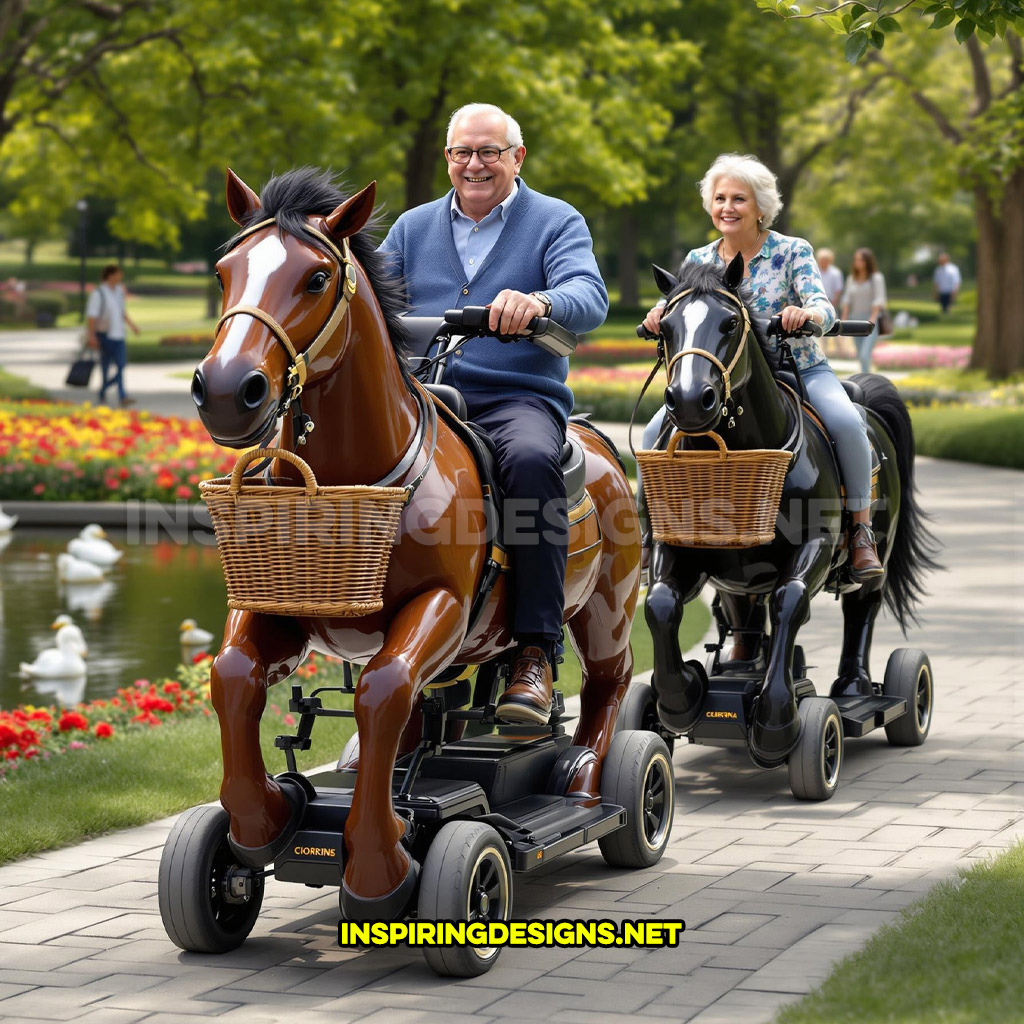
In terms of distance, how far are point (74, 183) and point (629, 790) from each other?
32833mm

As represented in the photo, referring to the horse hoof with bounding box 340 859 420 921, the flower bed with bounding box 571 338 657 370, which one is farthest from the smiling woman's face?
the flower bed with bounding box 571 338 657 370

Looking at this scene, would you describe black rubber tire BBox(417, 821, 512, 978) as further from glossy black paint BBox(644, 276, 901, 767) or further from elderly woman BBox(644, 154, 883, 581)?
elderly woman BBox(644, 154, 883, 581)

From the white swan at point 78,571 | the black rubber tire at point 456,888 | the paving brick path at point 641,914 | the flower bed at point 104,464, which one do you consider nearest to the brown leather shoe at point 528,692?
the black rubber tire at point 456,888

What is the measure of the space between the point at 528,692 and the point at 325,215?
1.63 m

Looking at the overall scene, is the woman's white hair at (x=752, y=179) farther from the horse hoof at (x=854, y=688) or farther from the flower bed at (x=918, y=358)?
the flower bed at (x=918, y=358)

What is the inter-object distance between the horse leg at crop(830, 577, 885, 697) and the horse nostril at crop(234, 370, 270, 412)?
171 inches

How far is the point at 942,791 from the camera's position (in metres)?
6.99

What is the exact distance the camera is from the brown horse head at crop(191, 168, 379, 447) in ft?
13.7

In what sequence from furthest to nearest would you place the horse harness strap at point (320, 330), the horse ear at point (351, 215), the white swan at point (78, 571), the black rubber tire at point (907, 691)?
the white swan at point (78, 571) < the black rubber tire at point (907, 691) < the horse ear at point (351, 215) < the horse harness strap at point (320, 330)

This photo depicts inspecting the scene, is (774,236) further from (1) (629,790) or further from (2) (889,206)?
(2) (889,206)

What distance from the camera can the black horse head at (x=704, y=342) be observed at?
241 inches

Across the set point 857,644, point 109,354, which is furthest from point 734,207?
point 109,354

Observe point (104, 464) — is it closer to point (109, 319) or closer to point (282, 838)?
point (109, 319)

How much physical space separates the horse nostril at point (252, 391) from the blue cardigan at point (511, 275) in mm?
1450
